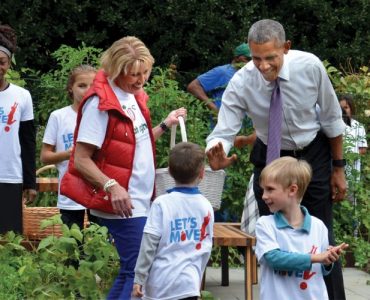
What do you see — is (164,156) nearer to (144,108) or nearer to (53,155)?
(53,155)

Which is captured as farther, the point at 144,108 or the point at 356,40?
the point at 356,40

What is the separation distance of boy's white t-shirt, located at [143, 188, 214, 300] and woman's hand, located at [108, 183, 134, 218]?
0.21m

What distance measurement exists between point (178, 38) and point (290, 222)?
32.2 feet

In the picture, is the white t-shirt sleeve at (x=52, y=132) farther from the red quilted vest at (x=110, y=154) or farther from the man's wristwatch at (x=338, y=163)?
the man's wristwatch at (x=338, y=163)

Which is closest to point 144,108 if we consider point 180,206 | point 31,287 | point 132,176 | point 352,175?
point 132,176

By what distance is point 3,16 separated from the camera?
14.7 m

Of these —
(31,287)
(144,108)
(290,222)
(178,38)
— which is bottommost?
(31,287)

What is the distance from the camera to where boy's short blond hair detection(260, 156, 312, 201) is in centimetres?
548

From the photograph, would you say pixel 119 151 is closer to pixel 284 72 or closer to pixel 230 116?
pixel 230 116

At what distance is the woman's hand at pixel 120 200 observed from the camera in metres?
5.93

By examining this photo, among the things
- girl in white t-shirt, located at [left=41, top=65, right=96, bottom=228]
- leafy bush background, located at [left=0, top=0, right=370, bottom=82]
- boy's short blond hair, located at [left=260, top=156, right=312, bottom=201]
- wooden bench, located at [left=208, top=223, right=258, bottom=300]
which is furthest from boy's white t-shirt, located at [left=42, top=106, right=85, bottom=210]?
leafy bush background, located at [left=0, top=0, right=370, bottom=82]

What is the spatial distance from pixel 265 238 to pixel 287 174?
0.32m

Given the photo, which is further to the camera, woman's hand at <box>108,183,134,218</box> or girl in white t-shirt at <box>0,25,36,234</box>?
girl in white t-shirt at <box>0,25,36,234</box>

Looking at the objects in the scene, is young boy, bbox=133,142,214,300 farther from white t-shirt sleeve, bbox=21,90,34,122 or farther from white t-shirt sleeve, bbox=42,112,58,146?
white t-shirt sleeve, bbox=42,112,58,146
